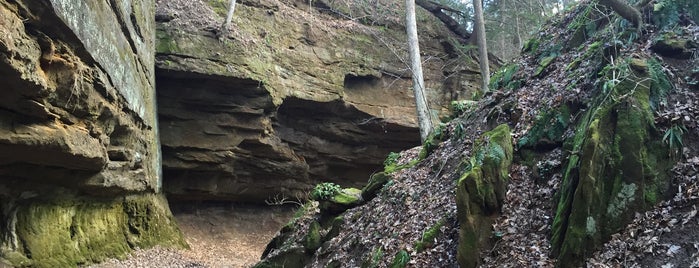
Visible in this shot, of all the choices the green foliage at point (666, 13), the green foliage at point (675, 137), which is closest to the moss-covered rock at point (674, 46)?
the green foliage at point (666, 13)

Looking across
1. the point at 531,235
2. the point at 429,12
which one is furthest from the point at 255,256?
the point at 429,12

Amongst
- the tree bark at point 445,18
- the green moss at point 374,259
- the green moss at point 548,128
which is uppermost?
the tree bark at point 445,18

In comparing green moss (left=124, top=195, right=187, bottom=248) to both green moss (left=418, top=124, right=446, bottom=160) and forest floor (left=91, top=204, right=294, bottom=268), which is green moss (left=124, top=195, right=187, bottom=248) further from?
green moss (left=418, top=124, right=446, bottom=160)

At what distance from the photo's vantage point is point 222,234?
16828 millimetres

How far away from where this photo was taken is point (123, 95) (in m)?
9.33

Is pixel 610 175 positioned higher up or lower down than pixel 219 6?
lower down

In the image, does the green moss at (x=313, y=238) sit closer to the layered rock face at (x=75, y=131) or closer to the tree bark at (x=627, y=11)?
the layered rock face at (x=75, y=131)

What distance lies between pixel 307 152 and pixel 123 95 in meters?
9.00

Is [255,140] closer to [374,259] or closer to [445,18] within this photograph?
[374,259]

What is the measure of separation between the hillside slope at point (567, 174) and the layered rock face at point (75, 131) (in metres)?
4.52

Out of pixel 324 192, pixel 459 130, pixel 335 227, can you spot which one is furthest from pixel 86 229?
pixel 459 130

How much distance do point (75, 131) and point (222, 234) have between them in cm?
1015

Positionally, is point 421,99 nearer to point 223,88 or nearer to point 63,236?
point 223,88

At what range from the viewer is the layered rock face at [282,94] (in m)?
14.6
